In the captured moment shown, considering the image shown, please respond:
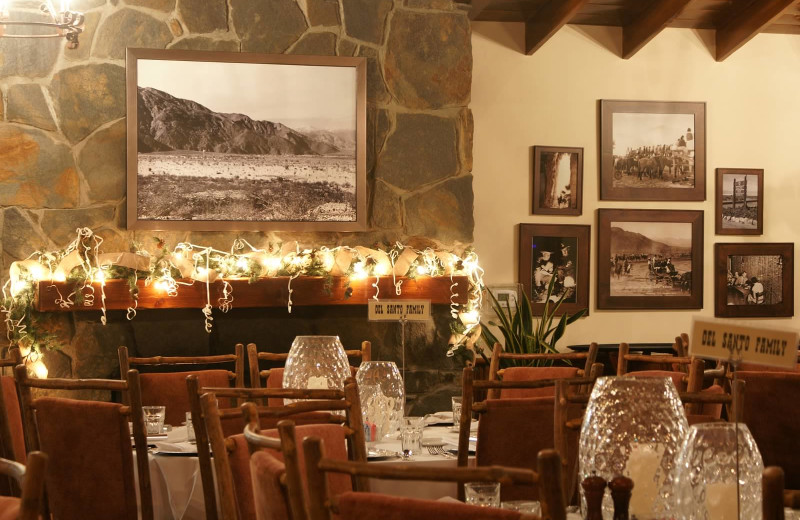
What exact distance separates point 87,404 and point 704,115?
18.7ft

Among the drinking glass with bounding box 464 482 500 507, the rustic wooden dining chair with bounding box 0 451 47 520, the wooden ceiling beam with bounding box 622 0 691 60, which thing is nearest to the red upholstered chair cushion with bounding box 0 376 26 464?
the drinking glass with bounding box 464 482 500 507

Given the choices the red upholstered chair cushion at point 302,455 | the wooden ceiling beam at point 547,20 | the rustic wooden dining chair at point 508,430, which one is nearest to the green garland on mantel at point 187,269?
the wooden ceiling beam at point 547,20

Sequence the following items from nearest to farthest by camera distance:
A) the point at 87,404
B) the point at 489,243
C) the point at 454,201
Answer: the point at 87,404 < the point at 454,201 < the point at 489,243

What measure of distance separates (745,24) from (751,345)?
5895mm

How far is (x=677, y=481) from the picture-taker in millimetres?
1423

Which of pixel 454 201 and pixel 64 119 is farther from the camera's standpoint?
pixel 454 201

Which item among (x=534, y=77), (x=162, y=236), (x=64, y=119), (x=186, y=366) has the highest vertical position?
(x=534, y=77)

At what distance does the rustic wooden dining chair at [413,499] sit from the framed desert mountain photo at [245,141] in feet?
14.9

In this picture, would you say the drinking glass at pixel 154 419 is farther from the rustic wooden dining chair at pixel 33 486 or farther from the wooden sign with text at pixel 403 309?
the rustic wooden dining chair at pixel 33 486

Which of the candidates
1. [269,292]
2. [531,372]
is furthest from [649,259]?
[531,372]

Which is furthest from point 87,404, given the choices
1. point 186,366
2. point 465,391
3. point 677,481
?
point 186,366

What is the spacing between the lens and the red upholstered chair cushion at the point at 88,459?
2.53m

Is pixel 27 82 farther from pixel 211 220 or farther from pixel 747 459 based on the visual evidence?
pixel 747 459

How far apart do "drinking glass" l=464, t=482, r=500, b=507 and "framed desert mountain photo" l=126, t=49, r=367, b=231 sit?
13.3ft
